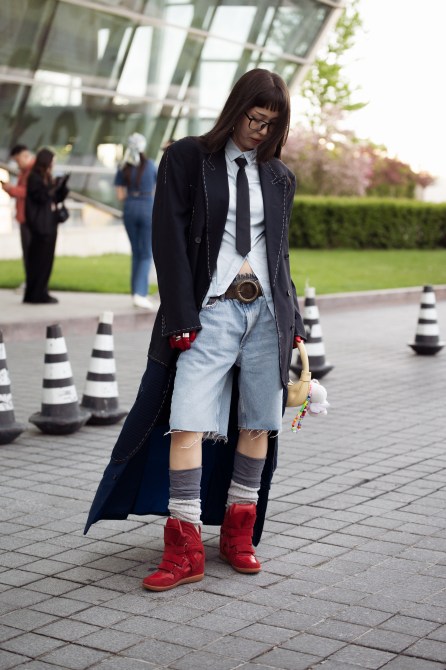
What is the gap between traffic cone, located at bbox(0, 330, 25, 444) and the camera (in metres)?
6.96

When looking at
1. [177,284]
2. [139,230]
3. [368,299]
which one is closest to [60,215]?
[139,230]

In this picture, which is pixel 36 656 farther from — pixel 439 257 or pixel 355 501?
pixel 439 257

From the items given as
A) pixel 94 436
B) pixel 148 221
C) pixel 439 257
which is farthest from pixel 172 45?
pixel 94 436

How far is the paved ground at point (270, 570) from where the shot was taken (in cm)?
367

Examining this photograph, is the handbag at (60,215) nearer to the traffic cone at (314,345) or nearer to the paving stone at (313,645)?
the traffic cone at (314,345)

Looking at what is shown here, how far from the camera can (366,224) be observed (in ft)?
98.9

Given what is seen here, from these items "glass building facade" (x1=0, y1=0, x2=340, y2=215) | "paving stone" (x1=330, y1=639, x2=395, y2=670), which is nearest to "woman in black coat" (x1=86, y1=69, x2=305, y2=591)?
"paving stone" (x1=330, y1=639, x2=395, y2=670)

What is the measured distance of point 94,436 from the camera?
24.1ft

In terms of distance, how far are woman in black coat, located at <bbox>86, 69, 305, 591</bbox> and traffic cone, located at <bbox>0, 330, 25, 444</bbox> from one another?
2592 mm

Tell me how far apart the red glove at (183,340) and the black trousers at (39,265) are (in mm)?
10107

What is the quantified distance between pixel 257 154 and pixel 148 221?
9377 mm

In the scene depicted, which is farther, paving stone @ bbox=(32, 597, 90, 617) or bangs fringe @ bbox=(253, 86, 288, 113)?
bangs fringe @ bbox=(253, 86, 288, 113)

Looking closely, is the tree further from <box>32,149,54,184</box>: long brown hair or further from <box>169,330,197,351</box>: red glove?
<box>169,330,197,351</box>: red glove

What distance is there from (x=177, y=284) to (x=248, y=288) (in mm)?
A: 278
